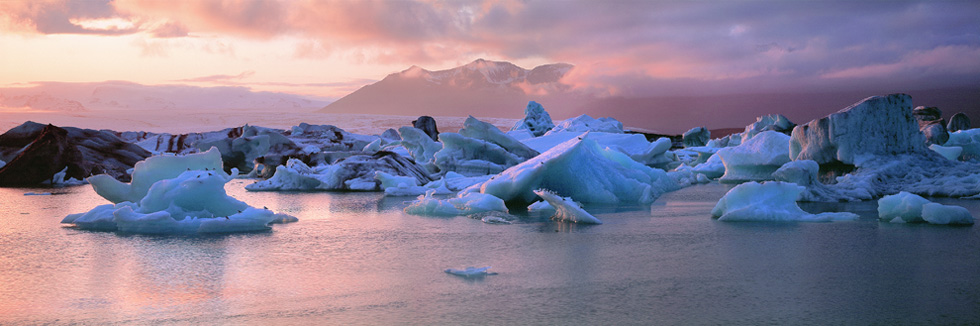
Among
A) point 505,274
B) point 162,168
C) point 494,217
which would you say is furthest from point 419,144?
point 505,274

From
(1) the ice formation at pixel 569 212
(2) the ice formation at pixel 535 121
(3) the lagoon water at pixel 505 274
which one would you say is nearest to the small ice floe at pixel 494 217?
(3) the lagoon water at pixel 505 274

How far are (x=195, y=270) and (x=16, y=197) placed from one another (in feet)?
29.8

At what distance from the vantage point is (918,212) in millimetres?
7457

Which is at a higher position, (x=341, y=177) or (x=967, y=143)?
(x=967, y=143)

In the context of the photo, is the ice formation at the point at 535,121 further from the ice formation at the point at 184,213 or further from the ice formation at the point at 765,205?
the ice formation at the point at 184,213

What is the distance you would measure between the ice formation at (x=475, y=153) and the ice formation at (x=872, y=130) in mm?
6207

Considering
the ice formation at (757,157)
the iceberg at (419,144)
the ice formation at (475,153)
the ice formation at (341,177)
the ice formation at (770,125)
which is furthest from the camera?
the ice formation at (770,125)

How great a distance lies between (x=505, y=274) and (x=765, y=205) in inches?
164

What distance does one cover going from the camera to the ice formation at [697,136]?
1332 inches

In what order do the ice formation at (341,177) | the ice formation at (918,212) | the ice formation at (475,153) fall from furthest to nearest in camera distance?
1. the ice formation at (475,153)
2. the ice formation at (341,177)
3. the ice formation at (918,212)

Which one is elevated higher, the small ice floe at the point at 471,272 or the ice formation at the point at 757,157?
the ice formation at the point at 757,157

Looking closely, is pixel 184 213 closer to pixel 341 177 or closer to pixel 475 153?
pixel 341 177

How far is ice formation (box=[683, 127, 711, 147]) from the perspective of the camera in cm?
3384

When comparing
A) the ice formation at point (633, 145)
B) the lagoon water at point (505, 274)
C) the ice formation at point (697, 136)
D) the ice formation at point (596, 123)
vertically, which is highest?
the ice formation at point (596, 123)
